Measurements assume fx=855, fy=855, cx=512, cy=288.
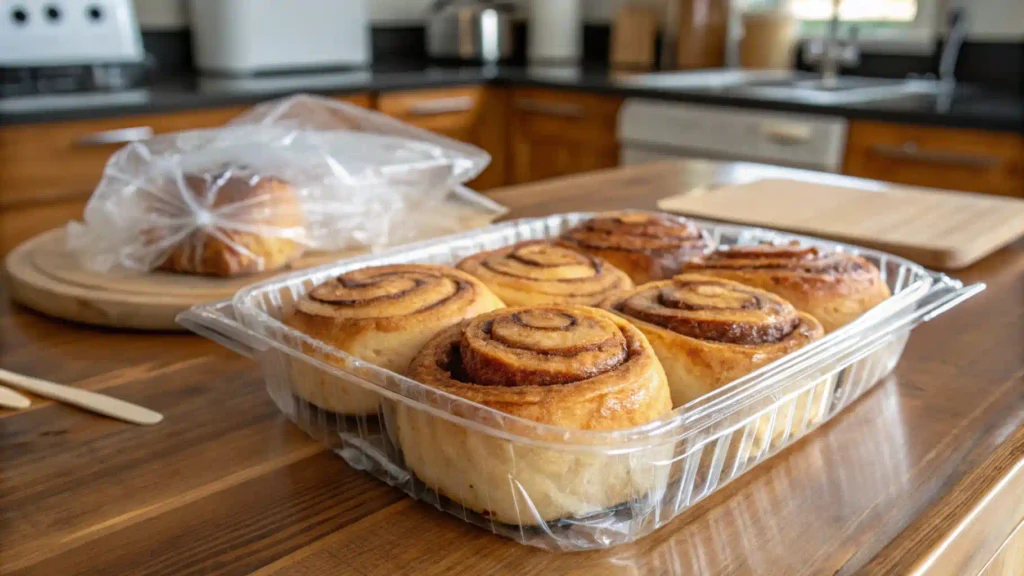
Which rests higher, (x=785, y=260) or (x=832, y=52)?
(x=832, y=52)

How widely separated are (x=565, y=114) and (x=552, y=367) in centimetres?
222

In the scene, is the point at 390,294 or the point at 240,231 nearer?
the point at 390,294

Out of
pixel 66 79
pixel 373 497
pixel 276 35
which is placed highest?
pixel 276 35

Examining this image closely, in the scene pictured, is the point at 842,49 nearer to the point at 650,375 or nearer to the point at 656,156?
the point at 656,156

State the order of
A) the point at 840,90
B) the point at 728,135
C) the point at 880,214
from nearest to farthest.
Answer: the point at 880,214 < the point at 728,135 < the point at 840,90

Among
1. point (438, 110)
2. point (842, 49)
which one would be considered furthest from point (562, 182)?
point (842, 49)

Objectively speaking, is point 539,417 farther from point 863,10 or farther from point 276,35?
point 863,10

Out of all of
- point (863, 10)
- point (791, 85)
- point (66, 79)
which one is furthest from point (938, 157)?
point (66, 79)

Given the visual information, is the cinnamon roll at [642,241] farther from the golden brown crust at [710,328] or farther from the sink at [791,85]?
the sink at [791,85]

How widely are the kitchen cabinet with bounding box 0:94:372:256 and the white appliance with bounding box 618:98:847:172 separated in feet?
4.08

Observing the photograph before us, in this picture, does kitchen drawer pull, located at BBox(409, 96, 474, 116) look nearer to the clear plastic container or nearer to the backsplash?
the backsplash

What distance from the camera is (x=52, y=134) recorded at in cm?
182

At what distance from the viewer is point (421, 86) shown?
8.19ft

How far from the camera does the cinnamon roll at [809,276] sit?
0.64 meters
